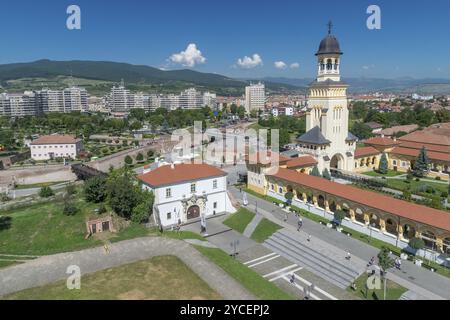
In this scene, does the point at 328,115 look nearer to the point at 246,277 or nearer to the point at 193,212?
the point at 193,212

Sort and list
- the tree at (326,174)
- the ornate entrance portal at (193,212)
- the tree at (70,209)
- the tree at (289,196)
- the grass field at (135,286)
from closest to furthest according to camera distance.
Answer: the grass field at (135,286), the tree at (70,209), the ornate entrance portal at (193,212), the tree at (289,196), the tree at (326,174)

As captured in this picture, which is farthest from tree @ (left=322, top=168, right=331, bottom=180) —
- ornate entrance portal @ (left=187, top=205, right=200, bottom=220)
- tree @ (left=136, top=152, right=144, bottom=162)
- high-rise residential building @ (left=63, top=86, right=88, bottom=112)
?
high-rise residential building @ (left=63, top=86, right=88, bottom=112)

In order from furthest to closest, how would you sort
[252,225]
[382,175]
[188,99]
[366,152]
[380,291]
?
[188,99], [366,152], [382,175], [252,225], [380,291]

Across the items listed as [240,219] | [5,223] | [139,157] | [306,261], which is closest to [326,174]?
[240,219]

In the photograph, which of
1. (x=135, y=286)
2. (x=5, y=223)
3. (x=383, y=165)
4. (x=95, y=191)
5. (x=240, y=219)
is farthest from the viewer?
(x=383, y=165)

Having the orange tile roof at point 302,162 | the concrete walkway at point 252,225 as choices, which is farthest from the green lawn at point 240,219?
the orange tile roof at point 302,162

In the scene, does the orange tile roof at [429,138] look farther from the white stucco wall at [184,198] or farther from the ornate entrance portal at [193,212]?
the ornate entrance portal at [193,212]
